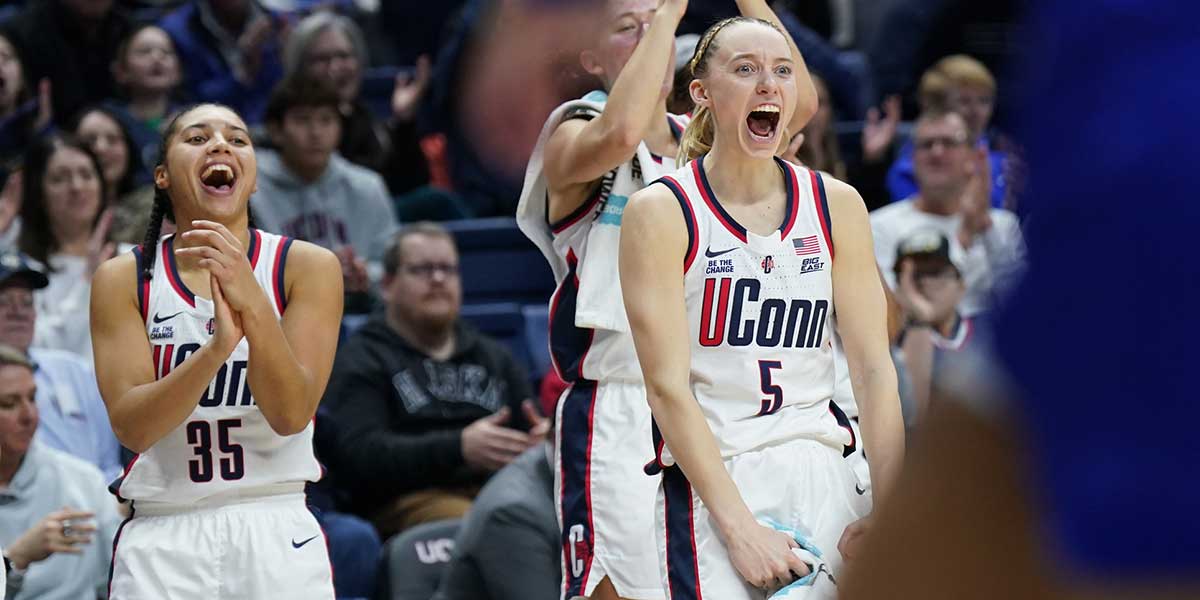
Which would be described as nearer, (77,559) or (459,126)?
(77,559)

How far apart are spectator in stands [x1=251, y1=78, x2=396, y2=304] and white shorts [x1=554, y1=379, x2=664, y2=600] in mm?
3833

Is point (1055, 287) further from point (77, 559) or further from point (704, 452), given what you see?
point (77, 559)

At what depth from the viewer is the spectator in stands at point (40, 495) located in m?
5.44

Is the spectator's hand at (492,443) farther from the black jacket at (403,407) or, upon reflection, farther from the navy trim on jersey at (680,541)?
the navy trim on jersey at (680,541)

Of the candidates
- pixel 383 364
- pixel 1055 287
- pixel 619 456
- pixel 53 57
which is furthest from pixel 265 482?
pixel 53 57

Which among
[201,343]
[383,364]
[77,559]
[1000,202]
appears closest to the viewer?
[201,343]

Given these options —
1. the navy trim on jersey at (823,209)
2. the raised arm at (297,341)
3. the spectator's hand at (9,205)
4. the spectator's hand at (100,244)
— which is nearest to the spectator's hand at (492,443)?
the spectator's hand at (100,244)

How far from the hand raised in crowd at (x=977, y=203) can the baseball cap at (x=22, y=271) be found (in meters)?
3.94

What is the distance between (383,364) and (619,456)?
2.62 m

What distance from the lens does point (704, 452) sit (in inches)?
131

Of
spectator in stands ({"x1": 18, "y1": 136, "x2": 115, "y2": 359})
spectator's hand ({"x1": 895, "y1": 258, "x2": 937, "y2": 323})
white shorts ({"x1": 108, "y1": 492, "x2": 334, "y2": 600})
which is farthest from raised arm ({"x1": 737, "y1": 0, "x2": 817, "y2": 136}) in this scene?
spectator in stands ({"x1": 18, "y1": 136, "x2": 115, "y2": 359})

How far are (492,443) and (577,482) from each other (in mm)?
2070

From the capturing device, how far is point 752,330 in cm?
353

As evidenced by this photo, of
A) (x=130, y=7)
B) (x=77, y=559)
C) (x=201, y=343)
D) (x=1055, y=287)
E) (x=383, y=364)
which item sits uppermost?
(x=130, y=7)
